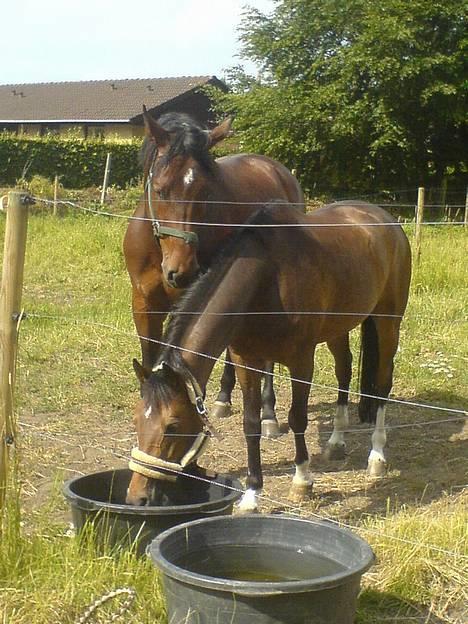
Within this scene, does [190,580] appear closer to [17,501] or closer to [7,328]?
[17,501]

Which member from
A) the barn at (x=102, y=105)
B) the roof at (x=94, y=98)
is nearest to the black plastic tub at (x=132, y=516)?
the barn at (x=102, y=105)

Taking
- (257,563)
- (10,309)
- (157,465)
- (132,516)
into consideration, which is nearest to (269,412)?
(157,465)

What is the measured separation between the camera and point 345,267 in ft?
16.3

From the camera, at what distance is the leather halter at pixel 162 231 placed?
4.54 metres

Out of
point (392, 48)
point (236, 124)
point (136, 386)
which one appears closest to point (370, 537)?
point (136, 386)

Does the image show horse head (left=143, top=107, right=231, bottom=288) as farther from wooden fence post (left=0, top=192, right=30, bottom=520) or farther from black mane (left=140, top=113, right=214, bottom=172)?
wooden fence post (left=0, top=192, right=30, bottom=520)

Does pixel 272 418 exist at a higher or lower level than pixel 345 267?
lower

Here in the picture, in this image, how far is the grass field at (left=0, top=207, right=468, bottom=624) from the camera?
3.19 meters

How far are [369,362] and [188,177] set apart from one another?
190cm

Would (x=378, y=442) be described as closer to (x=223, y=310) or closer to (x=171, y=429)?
(x=223, y=310)

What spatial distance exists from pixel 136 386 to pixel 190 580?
435 cm

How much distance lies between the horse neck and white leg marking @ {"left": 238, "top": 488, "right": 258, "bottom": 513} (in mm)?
872

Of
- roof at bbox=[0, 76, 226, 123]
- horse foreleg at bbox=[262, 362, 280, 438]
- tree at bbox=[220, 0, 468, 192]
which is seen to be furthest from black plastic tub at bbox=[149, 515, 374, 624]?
roof at bbox=[0, 76, 226, 123]

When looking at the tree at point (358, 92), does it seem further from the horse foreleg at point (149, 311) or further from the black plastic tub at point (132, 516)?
the black plastic tub at point (132, 516)
